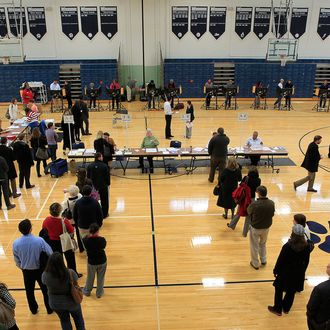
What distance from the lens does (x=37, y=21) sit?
21.8m

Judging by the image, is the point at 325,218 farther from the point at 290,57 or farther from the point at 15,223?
the point at 290,57

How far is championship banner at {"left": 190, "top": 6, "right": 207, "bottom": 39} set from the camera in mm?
22286

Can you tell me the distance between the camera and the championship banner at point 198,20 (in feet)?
73.1

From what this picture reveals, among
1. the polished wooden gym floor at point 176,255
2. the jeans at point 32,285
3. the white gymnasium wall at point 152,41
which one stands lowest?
the polished wooden gym floor at point 176,255

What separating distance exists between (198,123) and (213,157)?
24.4ft

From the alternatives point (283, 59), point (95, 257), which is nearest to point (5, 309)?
point (95, 257)

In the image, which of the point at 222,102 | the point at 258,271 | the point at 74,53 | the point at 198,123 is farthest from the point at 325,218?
the point at 74,53

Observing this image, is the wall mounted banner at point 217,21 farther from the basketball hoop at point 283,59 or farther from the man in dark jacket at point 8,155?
the man in dark jacket at point 8,155

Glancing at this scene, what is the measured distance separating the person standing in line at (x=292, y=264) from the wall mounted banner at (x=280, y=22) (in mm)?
19904

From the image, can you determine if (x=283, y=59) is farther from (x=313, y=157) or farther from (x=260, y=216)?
(x=260, y=216)

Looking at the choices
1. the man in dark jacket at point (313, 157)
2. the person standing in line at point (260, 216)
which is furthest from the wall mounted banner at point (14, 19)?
the person standing in line at point (260, 216)

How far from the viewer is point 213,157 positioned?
34.0 feet

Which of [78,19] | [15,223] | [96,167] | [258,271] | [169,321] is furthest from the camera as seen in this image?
[78,19]

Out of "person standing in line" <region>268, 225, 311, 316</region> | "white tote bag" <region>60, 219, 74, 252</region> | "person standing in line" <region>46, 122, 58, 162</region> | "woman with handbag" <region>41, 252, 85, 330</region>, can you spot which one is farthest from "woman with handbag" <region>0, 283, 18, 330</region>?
"person standing in line" <region>46, 122, 58, 162</region>
